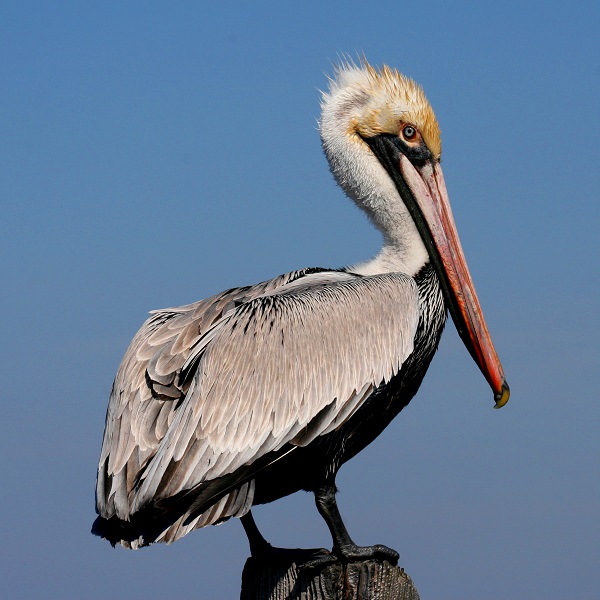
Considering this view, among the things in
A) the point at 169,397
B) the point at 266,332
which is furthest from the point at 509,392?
the point at 169,397

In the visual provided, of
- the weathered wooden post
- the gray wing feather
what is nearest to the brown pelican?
the gray wing feather

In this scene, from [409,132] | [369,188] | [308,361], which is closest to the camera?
[308,361]

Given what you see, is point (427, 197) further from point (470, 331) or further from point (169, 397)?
point (169, 397)

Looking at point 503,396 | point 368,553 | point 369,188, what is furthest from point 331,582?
point 369,188

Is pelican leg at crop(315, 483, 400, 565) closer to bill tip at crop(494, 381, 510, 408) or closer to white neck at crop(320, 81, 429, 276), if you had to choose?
bill tip at crop(494, 381, 510, 408)

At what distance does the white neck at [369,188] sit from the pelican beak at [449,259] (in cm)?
8

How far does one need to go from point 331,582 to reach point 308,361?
1.26 metres

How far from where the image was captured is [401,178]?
309 inches

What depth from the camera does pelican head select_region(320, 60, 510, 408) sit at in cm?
765

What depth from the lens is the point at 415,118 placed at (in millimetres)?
7836

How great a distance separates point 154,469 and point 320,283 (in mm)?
1607

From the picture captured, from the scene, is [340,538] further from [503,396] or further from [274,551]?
[503,396]

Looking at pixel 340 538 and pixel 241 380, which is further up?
pixel 241 380

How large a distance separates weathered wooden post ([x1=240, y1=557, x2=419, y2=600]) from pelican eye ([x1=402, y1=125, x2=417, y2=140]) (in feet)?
9.04
